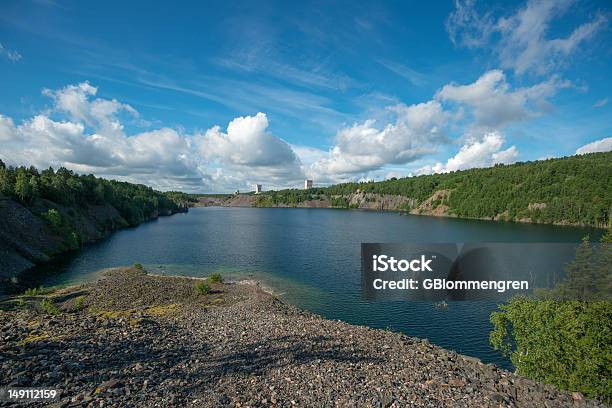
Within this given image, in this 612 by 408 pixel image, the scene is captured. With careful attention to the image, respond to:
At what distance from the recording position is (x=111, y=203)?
145 metres

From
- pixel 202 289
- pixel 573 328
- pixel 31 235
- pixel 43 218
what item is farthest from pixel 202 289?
pixel 43 218

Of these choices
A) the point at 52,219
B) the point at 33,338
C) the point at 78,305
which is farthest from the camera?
the point at 52,219

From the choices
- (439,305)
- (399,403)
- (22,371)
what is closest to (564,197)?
(439,305)

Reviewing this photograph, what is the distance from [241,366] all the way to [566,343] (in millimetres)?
21713

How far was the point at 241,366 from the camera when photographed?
21.2m

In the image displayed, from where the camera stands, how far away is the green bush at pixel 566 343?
66.1 feet

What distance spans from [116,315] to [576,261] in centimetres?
4146

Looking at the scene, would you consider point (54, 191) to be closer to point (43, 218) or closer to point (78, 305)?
point (43, 218)

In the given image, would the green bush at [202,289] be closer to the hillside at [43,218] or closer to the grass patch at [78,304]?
the grass patch at [78,304]

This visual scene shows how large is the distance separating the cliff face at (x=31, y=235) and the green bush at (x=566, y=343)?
6744 cm

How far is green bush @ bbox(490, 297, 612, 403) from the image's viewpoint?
66.1 ft

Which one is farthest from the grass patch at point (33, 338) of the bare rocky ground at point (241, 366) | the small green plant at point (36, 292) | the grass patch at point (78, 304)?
the small green plant at point (36, 292)

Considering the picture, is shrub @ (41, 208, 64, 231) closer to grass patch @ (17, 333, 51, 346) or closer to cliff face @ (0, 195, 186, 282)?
cliff face @ (0, 195, 186, 282)

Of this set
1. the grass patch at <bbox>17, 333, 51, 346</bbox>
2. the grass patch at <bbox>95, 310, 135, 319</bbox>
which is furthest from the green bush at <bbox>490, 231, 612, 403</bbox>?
the grass patch at <bbox>95, 310, 135, 319</bbox>
